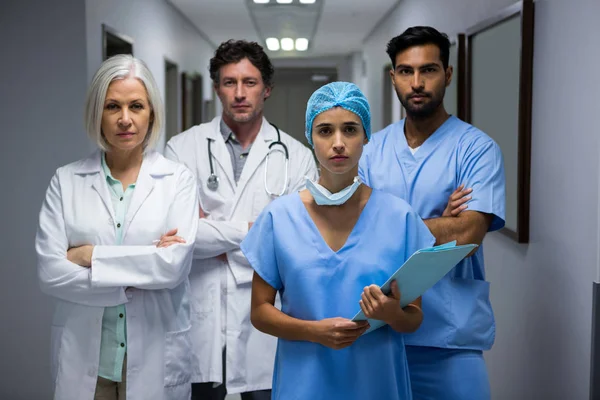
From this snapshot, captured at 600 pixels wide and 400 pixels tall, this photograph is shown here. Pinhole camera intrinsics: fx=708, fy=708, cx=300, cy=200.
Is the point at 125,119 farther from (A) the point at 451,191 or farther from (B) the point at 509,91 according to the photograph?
(B) the point at 509,91

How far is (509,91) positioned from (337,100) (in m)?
1.43

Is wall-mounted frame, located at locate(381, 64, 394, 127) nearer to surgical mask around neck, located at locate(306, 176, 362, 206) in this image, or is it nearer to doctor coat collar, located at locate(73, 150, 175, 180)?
doctor coat collar, located at locate(73, 150, 175, 180)

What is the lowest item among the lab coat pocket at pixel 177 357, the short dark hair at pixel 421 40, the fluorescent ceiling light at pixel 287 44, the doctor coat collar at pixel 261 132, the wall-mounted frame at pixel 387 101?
the lab coat pocket at pixel 177 357

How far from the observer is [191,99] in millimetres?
6699

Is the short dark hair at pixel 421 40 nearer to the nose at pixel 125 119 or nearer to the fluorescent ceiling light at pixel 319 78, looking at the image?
the nose at pixel 125 119

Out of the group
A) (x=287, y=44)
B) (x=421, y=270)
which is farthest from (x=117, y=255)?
(x=287, y=44)

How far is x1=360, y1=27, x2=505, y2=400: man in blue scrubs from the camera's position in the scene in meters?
1.70

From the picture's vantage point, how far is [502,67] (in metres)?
2.68

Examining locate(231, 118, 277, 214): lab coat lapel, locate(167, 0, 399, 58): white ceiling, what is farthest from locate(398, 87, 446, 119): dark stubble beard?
locate(167, 0, 399, 58): white ceiling

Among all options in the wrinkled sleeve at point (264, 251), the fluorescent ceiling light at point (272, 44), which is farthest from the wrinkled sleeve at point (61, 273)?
the fluorescent ceiling light at point (272, 44)

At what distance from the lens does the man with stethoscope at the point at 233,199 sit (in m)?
2.04

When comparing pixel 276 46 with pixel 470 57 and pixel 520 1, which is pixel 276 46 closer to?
pixel 470 57

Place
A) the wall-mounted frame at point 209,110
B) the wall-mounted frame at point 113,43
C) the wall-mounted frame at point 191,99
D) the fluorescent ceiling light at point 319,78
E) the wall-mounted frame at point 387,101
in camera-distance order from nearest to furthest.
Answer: the wall-mounted frame at point 113,43, the wall-mounted frame at point 191,99, the wall-mounted frame at point 387,101, the wall-mounted frame at point 209,110, the fluorescent ceiling light at point 319,78

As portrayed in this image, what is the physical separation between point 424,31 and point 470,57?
1.50 metres
